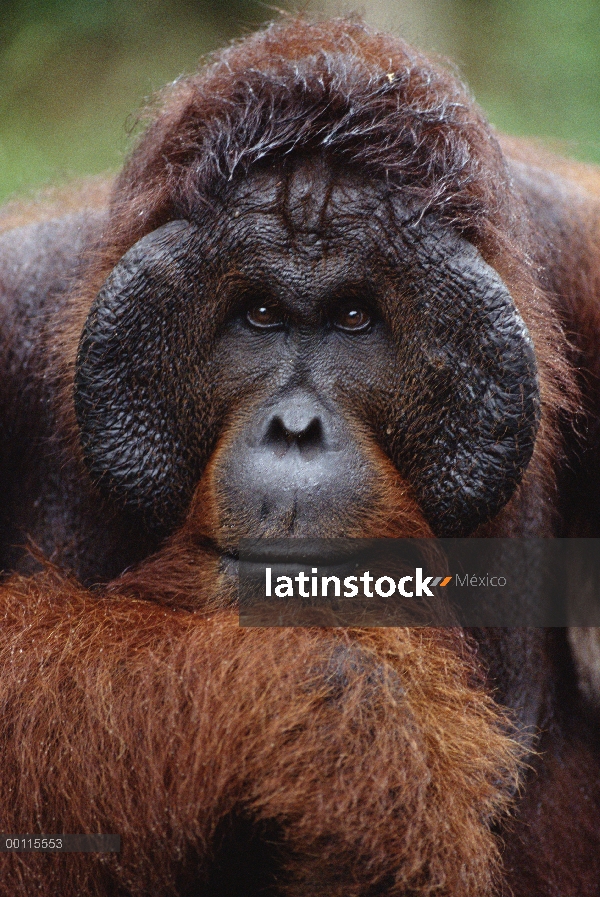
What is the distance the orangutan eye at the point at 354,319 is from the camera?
2.15 metres

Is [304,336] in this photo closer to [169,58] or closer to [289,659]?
[289,659]

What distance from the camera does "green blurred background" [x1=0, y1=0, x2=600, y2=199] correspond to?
5641mm

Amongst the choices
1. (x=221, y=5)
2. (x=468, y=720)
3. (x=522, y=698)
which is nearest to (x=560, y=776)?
(x=522, y=698)

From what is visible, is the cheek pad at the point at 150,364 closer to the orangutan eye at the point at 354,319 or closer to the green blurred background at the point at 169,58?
the orangutan eye at the point at 354,319

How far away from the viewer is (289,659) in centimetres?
192

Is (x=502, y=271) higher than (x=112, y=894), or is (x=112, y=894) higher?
(x=502, y=271)

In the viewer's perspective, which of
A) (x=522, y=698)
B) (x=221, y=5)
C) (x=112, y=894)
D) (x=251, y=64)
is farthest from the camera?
(x=221, y=5)

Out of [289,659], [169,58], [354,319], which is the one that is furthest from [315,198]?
[169,58]

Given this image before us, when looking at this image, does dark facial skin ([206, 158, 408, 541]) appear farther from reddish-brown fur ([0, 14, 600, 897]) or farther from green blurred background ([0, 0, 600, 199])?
green blurred background ([0, 0, 600, 199])

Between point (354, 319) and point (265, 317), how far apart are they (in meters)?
0.18

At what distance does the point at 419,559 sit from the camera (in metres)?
2.18

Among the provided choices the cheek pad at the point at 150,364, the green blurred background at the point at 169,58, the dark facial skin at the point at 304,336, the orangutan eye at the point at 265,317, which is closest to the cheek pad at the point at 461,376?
the dark facial skin at the point at 304,336

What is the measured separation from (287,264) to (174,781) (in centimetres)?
101

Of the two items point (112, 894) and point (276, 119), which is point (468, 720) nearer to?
point (112, 894)
